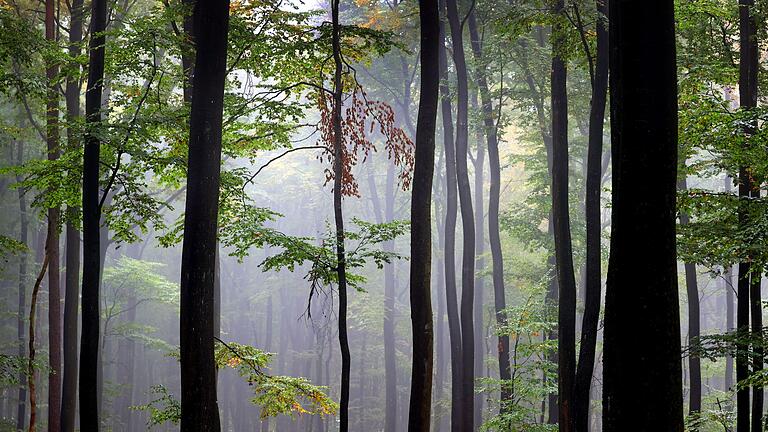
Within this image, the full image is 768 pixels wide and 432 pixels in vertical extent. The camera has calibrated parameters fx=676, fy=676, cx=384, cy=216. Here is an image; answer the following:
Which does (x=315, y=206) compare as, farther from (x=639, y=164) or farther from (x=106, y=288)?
(x=639, y=164)

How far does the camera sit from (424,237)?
9656mm

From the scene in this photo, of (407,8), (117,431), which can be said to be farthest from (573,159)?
(117,431)

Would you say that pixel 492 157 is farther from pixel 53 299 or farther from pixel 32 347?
pixel 32 347

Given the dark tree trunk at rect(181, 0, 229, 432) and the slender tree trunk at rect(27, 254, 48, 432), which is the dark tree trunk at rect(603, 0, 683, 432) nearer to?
the dark tree trunk at rect(181, 0, 229, 432)

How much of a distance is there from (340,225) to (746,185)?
5.87 m

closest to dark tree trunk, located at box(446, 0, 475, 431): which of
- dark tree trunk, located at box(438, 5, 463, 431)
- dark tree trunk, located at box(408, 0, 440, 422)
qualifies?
dark tree trunk, located at box(438, 5, 463, 431)

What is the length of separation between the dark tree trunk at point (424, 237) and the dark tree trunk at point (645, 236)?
4.16m

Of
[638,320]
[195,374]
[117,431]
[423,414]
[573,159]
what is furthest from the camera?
[117,431]

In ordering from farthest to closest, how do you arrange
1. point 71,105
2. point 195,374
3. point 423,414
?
point 71,105, point 423,414, point 195,374

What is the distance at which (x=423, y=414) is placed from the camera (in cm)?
942

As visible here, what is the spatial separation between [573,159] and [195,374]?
19.3 m

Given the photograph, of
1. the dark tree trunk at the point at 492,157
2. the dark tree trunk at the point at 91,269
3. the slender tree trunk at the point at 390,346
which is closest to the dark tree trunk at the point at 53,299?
the dark tree trunk at the point at 91,269

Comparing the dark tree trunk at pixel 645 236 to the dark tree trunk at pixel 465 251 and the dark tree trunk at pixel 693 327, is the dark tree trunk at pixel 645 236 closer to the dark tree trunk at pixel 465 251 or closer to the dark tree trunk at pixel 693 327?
the dark tree trunk at pixel 465 251

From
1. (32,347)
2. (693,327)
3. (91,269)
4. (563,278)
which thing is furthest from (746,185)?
(32,347)
